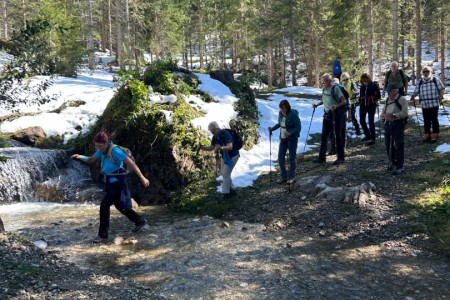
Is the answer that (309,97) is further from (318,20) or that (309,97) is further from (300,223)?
(300,223)

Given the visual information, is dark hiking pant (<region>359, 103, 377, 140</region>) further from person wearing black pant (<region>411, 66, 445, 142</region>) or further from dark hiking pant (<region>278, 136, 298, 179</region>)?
dark hiking pant (<region>278, 136, 298, 179</region>)

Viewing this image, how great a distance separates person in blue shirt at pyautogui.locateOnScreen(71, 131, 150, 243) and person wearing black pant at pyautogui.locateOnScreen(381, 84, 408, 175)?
5.87m

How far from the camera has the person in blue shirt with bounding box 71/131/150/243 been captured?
731 centimetres

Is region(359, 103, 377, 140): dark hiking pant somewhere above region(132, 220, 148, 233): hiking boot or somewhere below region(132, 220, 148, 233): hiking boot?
above

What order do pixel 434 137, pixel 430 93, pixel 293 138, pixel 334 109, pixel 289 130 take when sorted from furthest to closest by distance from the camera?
pixel 434 137 < pixel 430 93 < pixel 334 109 < pixel 293 138 < pixel 289 130

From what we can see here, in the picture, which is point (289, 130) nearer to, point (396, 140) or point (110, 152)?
point (396, 140)

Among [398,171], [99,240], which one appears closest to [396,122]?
[398,171]

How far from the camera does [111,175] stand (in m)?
7.49

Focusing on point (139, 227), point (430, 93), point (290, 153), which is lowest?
point (139, 227)

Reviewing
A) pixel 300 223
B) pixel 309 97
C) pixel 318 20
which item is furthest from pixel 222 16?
pixel 300 223

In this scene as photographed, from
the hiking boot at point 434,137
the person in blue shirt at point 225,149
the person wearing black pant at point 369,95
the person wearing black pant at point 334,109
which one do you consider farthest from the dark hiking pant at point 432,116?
the person in blue shirt at point 225,149

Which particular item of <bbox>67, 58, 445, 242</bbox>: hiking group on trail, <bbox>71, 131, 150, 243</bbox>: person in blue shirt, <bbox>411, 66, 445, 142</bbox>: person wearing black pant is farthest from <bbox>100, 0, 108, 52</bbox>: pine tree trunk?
<bbox>71, 131, 150, 243</bbox>: person in blue shirt

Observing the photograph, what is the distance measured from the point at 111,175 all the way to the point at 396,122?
6.60m

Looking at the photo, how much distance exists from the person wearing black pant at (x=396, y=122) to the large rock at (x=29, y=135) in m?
11.9
